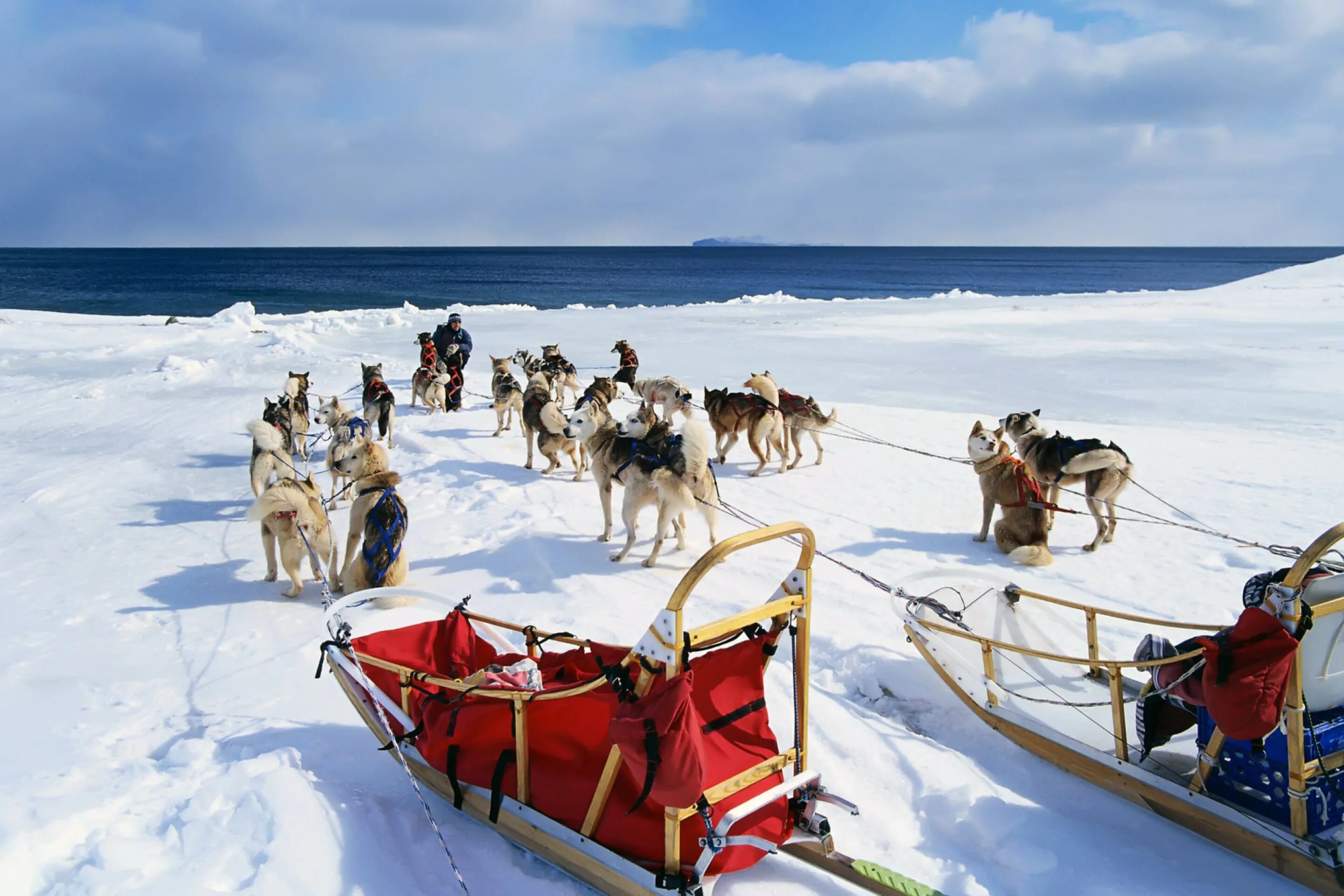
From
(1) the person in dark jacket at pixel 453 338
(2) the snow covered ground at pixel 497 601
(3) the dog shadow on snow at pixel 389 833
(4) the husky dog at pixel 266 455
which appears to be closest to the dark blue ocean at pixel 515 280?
(1) the person in dark jacket at pixel 453 338

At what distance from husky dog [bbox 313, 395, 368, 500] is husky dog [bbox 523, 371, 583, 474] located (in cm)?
171

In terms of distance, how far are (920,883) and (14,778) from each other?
336 centimetres

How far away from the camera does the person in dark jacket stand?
13688 millimetres

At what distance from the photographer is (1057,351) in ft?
57.8

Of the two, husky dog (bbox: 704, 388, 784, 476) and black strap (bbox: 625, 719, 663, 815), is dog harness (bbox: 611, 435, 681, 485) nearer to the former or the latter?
husky dog (bbox: 704, 388, 784, 476)

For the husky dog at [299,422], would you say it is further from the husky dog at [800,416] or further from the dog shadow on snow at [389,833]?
the dog shadow on snow at [389,833]

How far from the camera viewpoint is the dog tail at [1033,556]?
5762mm

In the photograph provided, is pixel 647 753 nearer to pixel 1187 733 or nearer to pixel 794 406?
pixel 1187 733

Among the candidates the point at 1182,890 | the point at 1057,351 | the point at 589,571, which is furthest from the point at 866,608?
the point at 1057,351

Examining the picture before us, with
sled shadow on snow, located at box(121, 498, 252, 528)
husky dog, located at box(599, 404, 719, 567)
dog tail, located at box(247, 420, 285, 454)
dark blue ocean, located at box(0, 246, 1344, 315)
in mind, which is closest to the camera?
husky dog, located at box(599, 404, 719, 567)

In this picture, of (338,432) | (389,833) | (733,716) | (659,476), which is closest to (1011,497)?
(659,476)

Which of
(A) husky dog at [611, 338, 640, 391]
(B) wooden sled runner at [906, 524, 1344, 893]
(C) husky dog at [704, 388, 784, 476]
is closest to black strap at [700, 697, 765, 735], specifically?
(B) wooden sled runner at [906, 524, 1344, 893]

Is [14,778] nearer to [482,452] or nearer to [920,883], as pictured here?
[920,883]

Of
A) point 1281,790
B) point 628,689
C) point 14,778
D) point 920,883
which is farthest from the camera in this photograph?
point 14,778
